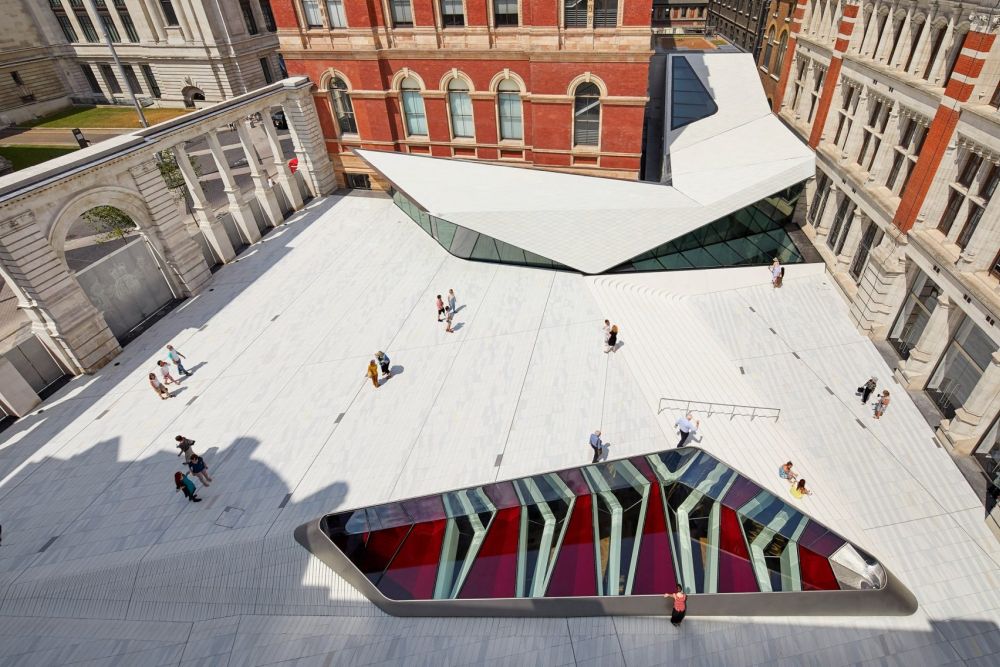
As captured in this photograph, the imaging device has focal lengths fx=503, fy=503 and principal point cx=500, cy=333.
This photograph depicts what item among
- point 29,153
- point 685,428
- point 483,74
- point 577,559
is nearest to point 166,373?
point 577,559

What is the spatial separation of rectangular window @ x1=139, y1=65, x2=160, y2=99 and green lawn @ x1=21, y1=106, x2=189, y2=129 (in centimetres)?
196

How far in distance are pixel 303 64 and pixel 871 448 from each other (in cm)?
3453

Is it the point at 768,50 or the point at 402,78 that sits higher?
the point at 402,78

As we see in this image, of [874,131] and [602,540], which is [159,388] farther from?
[874,131]

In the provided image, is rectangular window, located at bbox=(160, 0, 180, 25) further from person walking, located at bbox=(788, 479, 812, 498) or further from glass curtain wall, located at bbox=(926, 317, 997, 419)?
glass curtain wall, located at bbox=(926, 317, 997, 419)

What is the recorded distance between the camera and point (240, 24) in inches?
1989

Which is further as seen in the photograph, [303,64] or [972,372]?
A: [303,64]

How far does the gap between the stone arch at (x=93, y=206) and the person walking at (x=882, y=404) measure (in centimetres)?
2937

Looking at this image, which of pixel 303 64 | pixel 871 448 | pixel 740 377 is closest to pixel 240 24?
pixel 303 64

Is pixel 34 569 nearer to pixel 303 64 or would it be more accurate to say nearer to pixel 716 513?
pixel 716 513

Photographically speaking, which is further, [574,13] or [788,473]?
[574,13]

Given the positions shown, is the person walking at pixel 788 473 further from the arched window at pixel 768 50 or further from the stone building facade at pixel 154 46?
the stone building facade at pixel 154 46

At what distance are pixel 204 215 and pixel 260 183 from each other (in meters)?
4.35

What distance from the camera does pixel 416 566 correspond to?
1272 cm
